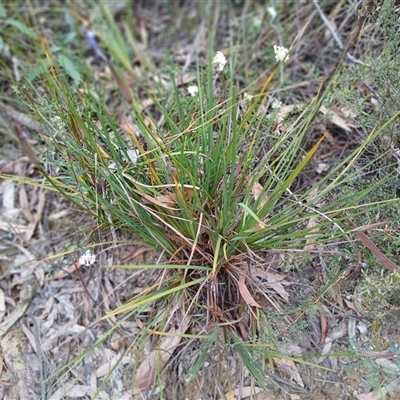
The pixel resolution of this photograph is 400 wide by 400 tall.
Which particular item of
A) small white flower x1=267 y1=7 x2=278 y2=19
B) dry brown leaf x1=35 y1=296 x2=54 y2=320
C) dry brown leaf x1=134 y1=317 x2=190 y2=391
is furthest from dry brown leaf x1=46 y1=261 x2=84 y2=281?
small white flower x1=267 y1=7 x2=278 y2=19

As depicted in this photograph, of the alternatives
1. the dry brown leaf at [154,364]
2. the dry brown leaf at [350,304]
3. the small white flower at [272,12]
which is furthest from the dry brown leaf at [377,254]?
the small white flower at [272,12]

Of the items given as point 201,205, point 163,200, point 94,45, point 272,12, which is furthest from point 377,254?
point 272,12

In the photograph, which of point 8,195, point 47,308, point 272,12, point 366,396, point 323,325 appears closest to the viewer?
point 366,396

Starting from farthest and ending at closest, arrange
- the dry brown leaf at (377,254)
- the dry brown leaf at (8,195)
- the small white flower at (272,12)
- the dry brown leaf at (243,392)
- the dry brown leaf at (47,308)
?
the small white flower at (272,12) < the dry brown leaf at (8,195) < the dry brown leaf at (47,308) < the dry brown leaf at (243,392) < the dry brown leaf at (377,254)

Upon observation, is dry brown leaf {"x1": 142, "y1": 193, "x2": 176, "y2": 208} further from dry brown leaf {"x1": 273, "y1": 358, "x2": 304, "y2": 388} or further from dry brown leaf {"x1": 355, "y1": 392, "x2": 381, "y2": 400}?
dry brown leaf {"x1": 355, "y1": 392, "x2": 381, "y2": 400}

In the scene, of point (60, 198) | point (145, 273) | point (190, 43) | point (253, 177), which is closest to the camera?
point (253, 177)

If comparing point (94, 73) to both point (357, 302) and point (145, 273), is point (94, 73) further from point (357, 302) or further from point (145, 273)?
point (357, 302)

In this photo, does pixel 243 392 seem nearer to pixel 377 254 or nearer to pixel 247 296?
pixel 247 296

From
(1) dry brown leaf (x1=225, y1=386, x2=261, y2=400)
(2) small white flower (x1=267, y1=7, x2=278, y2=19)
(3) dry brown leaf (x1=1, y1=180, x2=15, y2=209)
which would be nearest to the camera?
(1) dry brown leaf (x1=225, y1=386, x2=261, y2=400)

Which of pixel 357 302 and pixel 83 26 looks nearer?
pixel 357 302

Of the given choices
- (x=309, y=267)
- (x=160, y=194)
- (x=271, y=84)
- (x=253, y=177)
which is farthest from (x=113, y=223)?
(x=271, y=84)

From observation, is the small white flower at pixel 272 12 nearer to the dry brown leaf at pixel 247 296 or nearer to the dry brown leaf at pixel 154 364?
the dry brown leaf at pixel 247 296
